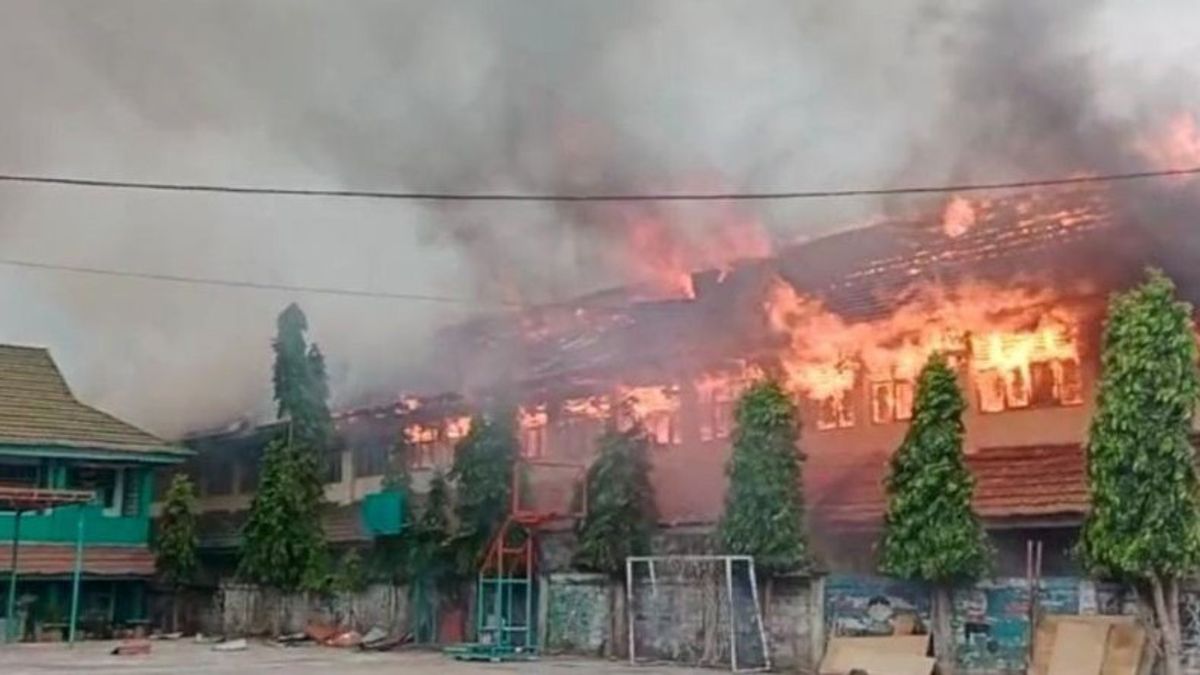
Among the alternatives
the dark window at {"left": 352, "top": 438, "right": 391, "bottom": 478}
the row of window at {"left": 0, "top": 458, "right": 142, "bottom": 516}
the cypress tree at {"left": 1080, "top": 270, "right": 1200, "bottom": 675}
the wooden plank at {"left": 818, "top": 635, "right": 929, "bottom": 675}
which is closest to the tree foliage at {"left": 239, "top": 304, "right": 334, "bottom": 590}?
the dark window at {"left": 352, "top": 438, "right": 391, "bottom": 478}

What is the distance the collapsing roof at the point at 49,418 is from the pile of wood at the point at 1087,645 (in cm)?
2446

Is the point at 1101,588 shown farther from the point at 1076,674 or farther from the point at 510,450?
the point at 510,450

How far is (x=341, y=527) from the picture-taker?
3594cm

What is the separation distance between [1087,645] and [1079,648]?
12cm

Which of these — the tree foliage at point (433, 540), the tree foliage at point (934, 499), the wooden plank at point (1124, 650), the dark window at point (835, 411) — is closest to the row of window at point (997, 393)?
the dark window at point (835, 411)

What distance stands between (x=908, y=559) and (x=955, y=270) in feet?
21.7

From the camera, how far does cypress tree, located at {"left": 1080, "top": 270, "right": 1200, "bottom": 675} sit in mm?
17828

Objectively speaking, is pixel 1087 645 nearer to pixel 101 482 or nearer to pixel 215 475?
pixel 101 482

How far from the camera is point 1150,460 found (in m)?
18.0

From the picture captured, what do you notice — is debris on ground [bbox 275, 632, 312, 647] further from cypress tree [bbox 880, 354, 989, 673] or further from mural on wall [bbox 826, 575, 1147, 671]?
cypress tree [bbox 880, 354, 989, 673]

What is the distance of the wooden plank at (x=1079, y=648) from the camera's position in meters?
18.5

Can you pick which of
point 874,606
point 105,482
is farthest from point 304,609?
point 874,606

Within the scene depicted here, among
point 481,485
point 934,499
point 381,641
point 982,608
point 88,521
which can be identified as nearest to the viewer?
point 982,608

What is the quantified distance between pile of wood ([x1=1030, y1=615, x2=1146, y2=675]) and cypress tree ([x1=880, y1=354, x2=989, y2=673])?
146 centimetres
